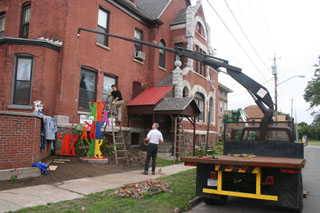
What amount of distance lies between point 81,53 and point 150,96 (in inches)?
192

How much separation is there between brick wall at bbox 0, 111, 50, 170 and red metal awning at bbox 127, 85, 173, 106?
7983 millimetres

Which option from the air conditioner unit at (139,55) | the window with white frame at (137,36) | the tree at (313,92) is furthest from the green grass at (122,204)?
the tree at (313,92)

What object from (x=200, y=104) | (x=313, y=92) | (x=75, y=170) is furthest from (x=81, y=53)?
(x=313, y=92)

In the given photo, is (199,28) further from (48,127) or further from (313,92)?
(313,92)

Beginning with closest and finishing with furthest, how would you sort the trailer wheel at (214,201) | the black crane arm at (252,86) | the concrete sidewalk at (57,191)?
the concrete sidewalk at (57,191)
the trailer wheel at (214,201)
the black crane arm at (252,86)

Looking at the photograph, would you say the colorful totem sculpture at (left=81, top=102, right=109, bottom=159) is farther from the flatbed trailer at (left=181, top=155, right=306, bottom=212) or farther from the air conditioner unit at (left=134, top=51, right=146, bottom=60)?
the air conditioner unit at (left=134, top=51, right=146, bottom=60)

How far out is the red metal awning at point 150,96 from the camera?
50.4 ft

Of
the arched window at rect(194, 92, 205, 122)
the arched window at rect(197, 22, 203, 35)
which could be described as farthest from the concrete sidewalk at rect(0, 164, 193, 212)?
the arched window at rect(197, 22, 203, 35)

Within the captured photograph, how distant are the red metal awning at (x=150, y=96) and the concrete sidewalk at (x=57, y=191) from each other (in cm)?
710

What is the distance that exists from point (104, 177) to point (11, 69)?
24.0ft

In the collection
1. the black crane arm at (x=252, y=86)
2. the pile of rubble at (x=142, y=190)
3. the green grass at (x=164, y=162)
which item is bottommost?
the green grass at (x=164, y=162)

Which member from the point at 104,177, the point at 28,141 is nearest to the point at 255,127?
the point at 104,177

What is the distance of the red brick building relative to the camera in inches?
473

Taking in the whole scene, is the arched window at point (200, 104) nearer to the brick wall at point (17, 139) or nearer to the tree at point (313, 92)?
the brick wall at point (17, 139)
